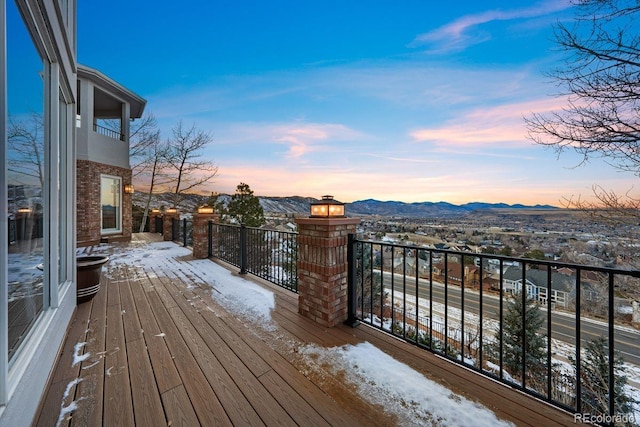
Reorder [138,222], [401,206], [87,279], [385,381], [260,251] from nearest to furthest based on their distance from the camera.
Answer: [385,381] < [87,279] < [260,251] < [138,222] < [401,206]

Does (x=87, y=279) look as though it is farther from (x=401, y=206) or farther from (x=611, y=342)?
(x=401, y=206)

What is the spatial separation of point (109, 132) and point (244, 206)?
24.3 ft

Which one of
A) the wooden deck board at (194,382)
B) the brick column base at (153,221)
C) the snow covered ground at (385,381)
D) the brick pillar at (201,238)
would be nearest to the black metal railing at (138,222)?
the brick column base at (153,221)

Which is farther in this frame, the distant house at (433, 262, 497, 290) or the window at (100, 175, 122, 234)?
the window at (100, 175, 122, 234)

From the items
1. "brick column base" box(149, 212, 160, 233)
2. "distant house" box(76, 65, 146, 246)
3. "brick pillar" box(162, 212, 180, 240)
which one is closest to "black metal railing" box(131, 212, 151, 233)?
"brick column base" box(149, 212, 160, 233)

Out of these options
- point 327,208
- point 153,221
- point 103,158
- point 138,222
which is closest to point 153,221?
point 153,221

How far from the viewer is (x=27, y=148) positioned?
1.72m

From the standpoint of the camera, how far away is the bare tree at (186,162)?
13.8m

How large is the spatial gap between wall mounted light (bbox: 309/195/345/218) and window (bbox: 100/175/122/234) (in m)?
9.41

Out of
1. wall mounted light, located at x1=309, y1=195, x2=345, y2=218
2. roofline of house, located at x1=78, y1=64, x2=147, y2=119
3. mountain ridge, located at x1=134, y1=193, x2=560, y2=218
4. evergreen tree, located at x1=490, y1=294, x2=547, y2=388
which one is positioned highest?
roofline of house, located at x1=78, y1=64, x2=147, y2=119

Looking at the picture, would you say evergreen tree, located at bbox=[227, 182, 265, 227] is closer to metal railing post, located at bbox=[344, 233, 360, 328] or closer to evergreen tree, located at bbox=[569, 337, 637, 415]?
metal railing post, located at bbox=[344, 233, 360, 328]

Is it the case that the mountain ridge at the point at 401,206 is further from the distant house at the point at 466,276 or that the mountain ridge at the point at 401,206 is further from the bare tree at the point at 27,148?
the bare tree at the point at 27,148

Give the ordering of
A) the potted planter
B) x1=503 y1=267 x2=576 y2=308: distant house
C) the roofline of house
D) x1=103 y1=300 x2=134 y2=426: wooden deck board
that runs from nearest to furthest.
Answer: x1=103 y1=300 x2=134 y2=426: wooden deck board, x1=503 y1=267 x2=576 y2=308: distant house, the potted planter, the roofline of house

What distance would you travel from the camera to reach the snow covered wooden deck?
1.47 metres
